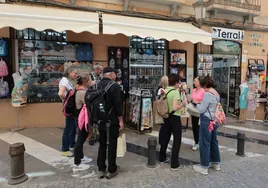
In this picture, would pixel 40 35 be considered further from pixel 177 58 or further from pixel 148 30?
pixel 177 58

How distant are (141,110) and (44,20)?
3.23 meters

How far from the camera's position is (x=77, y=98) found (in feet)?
13.3

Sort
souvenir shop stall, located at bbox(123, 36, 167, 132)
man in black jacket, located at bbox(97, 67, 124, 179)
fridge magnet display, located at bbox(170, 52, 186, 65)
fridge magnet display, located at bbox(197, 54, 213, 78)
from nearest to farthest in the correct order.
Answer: man in black jacket, located at bbox(97, 67, 124, 179), souvenir shop stall, located at bbox(123, 36, 167, 132), fridge magnet display, located at bbox(170, 52, 186, 65), fridge magnet display, located at bbox(197, 54, 213, 78)

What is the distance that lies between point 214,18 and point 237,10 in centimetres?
91

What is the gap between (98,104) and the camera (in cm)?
349

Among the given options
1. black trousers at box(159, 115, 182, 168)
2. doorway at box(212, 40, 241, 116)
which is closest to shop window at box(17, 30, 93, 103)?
black trousers at box(159, 115, 182, 168)

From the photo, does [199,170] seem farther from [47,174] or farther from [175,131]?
[47,174]

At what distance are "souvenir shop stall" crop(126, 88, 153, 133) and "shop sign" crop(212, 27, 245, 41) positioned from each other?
4.24 metres

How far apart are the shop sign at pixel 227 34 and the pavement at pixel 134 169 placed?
4.53 metres

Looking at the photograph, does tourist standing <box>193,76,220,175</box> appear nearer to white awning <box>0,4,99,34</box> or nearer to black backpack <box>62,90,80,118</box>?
black backpack <box>62,90,80,118</box>

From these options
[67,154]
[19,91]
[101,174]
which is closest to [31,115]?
[19,91]

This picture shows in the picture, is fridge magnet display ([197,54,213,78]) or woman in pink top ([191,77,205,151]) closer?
woman in pink top ([191,77,205,151])

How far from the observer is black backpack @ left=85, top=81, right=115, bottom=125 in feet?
11.5

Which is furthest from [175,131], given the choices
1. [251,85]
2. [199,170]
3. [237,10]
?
[237,10]
